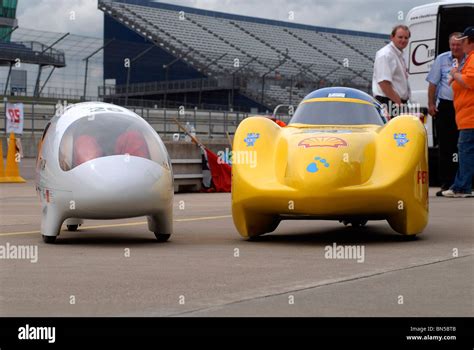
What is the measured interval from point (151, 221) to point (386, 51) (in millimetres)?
4816

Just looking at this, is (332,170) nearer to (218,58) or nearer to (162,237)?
(162,237)

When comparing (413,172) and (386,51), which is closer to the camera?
(413,172)

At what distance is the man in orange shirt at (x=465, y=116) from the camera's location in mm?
12469

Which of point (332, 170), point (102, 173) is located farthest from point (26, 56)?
point (332, 170)

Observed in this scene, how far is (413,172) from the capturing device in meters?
8.52

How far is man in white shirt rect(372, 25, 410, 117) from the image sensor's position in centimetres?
1245

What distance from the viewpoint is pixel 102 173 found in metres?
8.24

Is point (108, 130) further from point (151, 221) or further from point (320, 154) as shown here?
point (320, 154)

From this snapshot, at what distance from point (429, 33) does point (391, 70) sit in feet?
22.2

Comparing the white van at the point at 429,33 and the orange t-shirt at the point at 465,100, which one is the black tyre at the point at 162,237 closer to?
the orange t-shirt at the point at 465,100

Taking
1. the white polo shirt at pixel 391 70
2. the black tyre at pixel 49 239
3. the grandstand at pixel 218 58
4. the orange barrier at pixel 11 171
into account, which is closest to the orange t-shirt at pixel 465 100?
the white polo shirt at pixel 391 70

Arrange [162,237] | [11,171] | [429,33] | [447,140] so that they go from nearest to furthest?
[162,237], [447,140], [429,33], [11,171]
